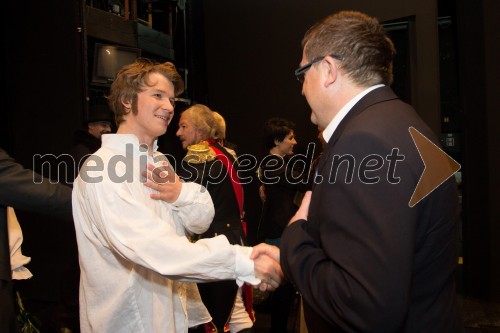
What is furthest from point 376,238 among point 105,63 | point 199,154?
point 105,63

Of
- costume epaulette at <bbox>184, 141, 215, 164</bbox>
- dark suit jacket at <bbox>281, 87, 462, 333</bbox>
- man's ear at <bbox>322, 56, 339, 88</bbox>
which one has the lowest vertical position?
dark suit jacket at <bbox>281, 87, 462, 333</bbox>

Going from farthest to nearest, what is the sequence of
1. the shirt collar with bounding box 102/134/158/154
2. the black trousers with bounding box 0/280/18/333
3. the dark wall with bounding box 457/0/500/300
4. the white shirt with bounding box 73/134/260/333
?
the dark wall with bounding box 457/0/500/300
the black trousers with bounding box 0/280/18/333
the shirt collar with bounding box 102/134/158/154
the white shirt with bounding box 73/134/260/333

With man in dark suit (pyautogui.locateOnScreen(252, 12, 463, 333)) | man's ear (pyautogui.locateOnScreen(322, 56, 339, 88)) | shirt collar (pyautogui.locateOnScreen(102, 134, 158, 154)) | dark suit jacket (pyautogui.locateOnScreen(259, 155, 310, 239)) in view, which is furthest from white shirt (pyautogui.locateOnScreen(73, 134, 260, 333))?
dark suit jacket (pyautogui.locateOnScreen(259, 155, 310, 239))

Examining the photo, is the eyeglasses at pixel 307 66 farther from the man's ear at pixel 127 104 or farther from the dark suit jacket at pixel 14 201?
the dark suit jacket at pixel 14 201

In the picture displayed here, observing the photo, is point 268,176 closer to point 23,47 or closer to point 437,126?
point 437,126

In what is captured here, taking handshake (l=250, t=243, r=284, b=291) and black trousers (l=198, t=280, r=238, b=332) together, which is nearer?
handshake (l=250, t=243, r=284, b=291)

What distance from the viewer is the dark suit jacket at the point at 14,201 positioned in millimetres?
2004

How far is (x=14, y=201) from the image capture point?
2.06 m

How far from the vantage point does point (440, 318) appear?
43.4 inches

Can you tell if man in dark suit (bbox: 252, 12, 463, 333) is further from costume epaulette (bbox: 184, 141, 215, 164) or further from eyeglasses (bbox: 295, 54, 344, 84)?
costume epaulette (bbox: 184, 141, 215, 164)

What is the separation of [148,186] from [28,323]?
145 cm

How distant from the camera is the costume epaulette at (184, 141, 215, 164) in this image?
3160 mm

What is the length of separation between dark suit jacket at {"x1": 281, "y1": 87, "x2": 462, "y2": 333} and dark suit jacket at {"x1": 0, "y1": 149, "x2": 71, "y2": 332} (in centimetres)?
140

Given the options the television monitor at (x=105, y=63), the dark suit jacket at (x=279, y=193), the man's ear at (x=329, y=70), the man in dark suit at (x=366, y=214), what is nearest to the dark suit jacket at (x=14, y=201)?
the man in dark suit at (x=366, y=214)
